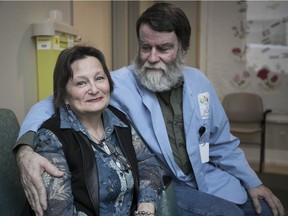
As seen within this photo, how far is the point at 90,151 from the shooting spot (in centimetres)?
117

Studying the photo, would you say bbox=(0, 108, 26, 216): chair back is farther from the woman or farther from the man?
the man

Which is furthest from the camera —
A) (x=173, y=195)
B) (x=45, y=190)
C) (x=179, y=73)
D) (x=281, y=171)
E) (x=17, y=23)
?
(x=281, y=171)

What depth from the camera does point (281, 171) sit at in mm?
4055

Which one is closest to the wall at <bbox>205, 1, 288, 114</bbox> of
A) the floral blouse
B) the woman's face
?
the floral blouse

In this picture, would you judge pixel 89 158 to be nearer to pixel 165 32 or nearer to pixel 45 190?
pixel 45 190

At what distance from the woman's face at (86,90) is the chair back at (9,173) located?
25 cm

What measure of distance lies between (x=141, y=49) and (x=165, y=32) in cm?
15

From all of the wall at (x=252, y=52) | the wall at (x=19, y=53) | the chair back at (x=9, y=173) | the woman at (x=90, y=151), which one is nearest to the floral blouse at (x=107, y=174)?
the woman at (x=90, y=151)

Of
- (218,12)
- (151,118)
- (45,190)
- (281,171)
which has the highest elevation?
(218,12)

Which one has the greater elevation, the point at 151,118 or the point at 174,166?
the point at 151,118

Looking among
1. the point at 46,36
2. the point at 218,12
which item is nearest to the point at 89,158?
the point at 46,36

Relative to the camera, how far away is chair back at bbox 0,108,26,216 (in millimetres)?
1143

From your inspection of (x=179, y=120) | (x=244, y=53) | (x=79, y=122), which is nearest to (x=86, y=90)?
(x=79, y=122)

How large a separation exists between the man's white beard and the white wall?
2.18 feet
